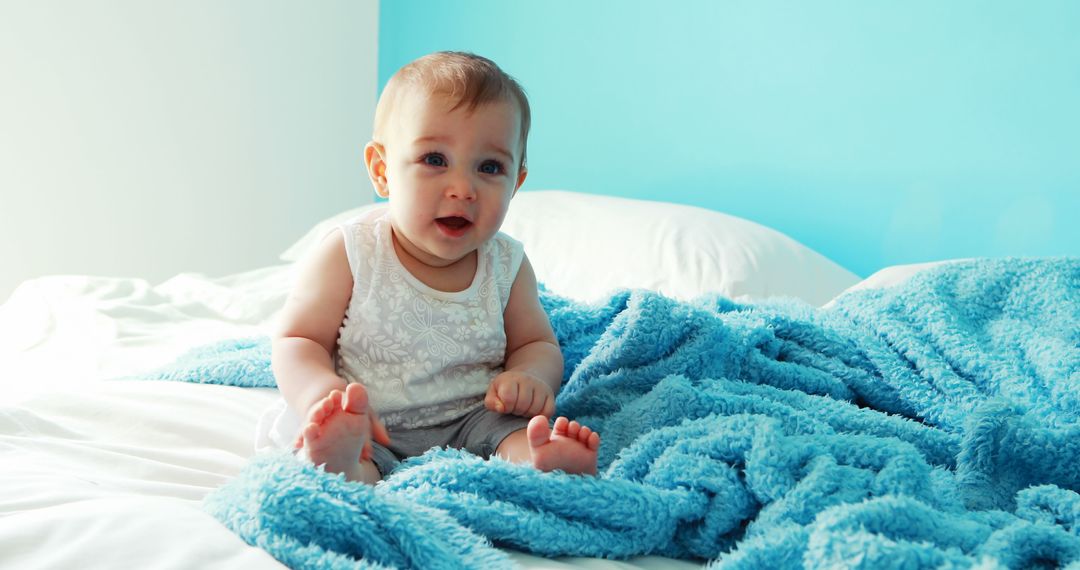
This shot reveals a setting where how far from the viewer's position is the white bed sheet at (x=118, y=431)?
2.09 feet

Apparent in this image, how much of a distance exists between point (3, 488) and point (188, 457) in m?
0.22

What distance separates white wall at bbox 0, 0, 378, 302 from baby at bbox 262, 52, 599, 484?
2.26 m

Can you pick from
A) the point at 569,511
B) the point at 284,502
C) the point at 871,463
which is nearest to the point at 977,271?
the point at 871,463

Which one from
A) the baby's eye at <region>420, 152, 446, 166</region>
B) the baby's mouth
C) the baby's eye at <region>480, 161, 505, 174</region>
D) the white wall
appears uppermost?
the baby's eye at <region>420, 152, 446, 166</region>

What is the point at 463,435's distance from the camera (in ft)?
3.49

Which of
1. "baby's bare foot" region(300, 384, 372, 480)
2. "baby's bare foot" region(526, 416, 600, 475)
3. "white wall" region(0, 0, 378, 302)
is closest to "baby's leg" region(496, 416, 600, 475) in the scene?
"baby's bare foot" region(526, 416, 600, 475)

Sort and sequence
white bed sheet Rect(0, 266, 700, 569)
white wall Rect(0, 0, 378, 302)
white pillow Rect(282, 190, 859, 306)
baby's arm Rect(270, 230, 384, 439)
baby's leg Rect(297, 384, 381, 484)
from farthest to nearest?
white wall Rect(0, 0, 378, 302)
white pillow Rect(282, 190, 859, 306)
baby's arm Rect(270, 230, 384, 439)
baby's leg Rect(297, 384, 381, 484)
white bed sheet Rect(0, 266, 700, 569)

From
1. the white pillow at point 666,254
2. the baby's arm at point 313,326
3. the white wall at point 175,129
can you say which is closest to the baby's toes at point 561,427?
the baby's arm at point 313,326

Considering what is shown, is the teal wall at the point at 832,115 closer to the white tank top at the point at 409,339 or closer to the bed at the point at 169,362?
the bed at the point at 169,362

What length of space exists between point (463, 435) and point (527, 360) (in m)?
0.11

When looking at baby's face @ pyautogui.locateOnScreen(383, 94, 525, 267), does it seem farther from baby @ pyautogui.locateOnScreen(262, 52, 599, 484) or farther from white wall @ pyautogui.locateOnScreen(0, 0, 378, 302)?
white wall @ pyautogui.locateOnScreen(0, 0, 378, 302)

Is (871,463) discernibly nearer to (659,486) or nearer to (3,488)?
(659,486)

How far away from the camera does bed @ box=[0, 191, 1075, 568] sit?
652mm

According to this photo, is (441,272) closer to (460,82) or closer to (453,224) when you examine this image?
(453,224)
